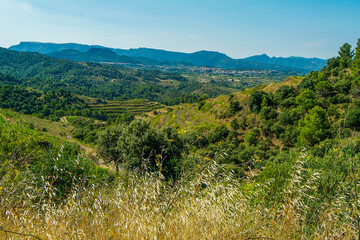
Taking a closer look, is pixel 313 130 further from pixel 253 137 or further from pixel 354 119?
pixel 253 137

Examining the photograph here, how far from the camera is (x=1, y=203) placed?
11.7 ft

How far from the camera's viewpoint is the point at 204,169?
4.36m

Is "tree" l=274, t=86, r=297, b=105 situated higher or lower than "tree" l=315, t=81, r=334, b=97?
lower

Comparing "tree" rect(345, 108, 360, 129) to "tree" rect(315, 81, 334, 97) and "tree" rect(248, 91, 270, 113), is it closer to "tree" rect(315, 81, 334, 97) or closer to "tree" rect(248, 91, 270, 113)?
"tree" rect(315, 81, 334, 97)

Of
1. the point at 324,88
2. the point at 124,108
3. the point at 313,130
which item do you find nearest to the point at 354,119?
the point at 313,130

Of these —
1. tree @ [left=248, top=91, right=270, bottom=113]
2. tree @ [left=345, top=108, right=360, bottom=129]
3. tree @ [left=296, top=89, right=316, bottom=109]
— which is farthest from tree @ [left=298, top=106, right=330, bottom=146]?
tree @ [left=248, top=91, right=270, bottom=113]

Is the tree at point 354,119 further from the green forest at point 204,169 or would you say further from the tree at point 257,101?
the tree at point 257,101

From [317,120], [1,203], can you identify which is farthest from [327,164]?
[317,120]

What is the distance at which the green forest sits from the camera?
3250 mm

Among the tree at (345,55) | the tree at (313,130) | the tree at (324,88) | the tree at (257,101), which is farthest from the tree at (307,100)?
the tree at (345,55)

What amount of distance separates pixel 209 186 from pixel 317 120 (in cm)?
2972

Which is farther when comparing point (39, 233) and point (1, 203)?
point (1, 203)

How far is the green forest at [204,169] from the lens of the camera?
325 cm

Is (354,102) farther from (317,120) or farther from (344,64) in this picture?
(344,64)
